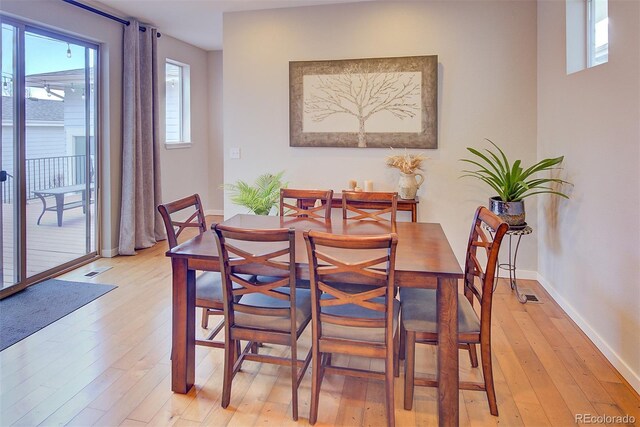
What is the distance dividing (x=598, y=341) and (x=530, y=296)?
0.96 meters

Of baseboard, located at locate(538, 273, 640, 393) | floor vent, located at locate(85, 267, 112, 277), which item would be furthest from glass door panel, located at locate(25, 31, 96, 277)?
baseboard, located at locate(538, 273, 640, 393)

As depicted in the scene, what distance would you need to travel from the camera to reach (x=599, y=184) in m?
2.81

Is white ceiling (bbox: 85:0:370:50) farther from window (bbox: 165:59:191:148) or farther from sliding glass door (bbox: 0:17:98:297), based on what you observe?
window (bbox: 165:59:191:148)

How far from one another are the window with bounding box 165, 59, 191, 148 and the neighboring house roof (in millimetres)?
2014

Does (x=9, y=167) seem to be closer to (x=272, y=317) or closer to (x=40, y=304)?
(x=40, y=304)

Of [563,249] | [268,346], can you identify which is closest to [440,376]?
[268,346]

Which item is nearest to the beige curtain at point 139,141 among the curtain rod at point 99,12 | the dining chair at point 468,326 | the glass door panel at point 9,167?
the curtain rod at point 99,12

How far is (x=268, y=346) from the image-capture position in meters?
2.80

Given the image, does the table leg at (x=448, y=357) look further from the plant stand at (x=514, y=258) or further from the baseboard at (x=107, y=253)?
the baseboard at (x=107, y=253)

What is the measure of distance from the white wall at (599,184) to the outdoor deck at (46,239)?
14.7ft

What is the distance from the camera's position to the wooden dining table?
1934 millimetres

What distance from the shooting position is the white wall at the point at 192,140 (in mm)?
5945

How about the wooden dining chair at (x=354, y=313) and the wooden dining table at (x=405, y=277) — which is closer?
the wooden dining chair at (x=354, y=313)

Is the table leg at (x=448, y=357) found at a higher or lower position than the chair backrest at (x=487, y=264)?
lower
